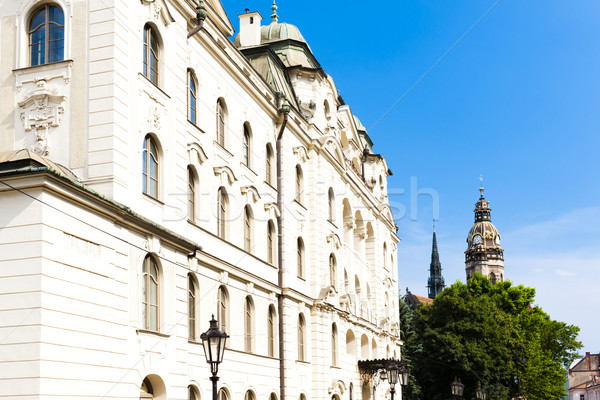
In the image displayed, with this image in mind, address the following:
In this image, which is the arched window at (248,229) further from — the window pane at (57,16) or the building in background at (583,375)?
the building in background at (583,375)

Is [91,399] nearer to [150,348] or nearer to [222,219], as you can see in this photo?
[150,348]

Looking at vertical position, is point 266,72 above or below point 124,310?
above

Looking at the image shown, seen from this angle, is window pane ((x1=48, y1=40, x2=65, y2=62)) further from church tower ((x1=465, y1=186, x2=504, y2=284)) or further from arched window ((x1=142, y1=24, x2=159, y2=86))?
church tower ((x1=465, y1=186, x2=504, y2=284))

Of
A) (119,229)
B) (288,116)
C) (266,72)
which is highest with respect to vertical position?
(266,72)

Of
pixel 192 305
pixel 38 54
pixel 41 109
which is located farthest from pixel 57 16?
pixel 192 305

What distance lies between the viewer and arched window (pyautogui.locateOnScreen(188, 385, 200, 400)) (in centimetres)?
2181

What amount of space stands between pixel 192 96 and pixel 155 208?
5.56m

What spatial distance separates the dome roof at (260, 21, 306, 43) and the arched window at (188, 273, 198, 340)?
17.8 m

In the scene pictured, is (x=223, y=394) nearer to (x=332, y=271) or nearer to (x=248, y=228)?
(x=248, y=228)

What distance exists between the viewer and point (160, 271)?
62.1 feet

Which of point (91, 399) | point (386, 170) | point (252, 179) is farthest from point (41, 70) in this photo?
point (386, 170)

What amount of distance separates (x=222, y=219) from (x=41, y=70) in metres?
8.66

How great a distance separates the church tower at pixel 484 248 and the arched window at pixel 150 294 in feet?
488

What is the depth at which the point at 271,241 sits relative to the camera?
2969cm
